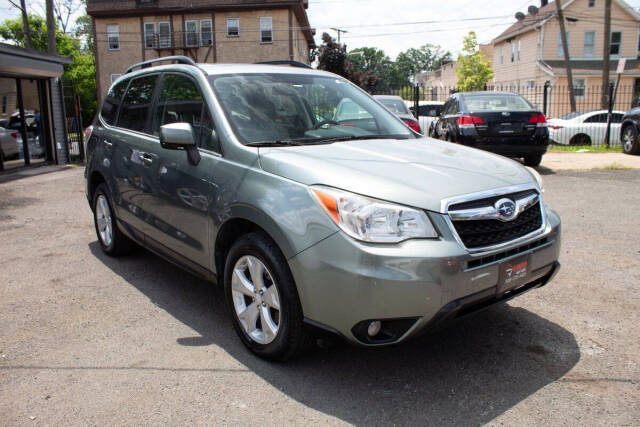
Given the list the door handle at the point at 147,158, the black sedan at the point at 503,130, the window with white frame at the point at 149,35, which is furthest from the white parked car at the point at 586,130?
the window with white frame at the point at 149,35

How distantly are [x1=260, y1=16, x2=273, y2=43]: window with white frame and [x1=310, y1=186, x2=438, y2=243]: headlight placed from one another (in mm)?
35621

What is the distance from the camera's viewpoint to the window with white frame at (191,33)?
37.6m

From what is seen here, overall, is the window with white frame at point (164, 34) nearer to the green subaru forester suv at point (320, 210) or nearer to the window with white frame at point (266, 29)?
the window with white frame at point (266, 29)

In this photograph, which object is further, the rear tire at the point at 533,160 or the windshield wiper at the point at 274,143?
the rear tire at the point at 533,160

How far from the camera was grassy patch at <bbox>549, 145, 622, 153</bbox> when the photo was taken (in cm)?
1550

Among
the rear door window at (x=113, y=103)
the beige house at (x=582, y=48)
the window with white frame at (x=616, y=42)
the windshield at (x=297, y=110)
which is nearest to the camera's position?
the windshield at (x=297, y=110)

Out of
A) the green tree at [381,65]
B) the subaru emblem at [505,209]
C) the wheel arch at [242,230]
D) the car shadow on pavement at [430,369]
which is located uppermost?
the green tree at [381,65]

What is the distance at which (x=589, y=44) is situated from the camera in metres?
37.8

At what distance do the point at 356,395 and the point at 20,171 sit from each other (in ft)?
42.7

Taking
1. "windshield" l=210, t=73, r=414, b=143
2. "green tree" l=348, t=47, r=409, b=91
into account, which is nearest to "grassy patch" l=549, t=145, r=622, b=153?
"windshield" l=210, t=73, r=414, b=143

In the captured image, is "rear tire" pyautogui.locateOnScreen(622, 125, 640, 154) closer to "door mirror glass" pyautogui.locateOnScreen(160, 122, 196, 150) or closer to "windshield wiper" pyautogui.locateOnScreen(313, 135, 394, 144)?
"windshield wiper" pyautogui.locateOnScreen(313, 135, 394, 144)

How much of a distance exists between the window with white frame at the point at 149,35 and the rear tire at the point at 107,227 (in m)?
35.4

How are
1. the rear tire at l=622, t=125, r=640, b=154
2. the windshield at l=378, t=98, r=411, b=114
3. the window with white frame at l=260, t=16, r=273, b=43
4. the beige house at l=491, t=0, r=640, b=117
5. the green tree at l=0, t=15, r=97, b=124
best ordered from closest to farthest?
the rear tire at l=622, t=125, r=640, b=154 < the windshield at l=378, t=98, r=411, b=114 < the beige house at l=491, t=0, r=640, b=117 < the window with white frame at l=260, t=16, r=273, b=43 < the green tree at l=0, t=15, r=97, b=124

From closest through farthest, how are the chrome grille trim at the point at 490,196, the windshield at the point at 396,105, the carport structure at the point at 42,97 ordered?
1. the chrome grille trim at the point at 490,196
2. the carport structure at the point at 42,97
3. the windshield at the point at 396,105
